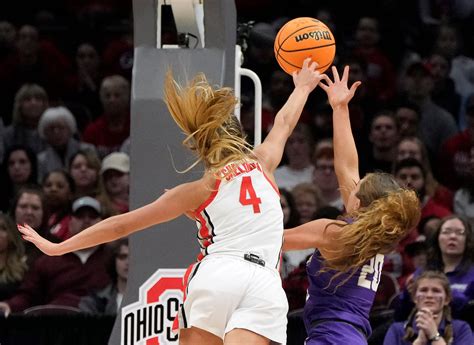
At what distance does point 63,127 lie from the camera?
11055mm

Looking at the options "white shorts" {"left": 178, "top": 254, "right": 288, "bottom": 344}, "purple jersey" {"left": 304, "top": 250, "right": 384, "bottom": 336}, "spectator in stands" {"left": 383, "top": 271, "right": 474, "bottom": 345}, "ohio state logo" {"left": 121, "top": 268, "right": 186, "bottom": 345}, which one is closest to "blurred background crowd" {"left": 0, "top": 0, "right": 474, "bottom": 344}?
"spectator in stands" {"left": 383, "top": 271, "right": 474, "bottom": 345}

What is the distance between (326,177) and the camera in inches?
407

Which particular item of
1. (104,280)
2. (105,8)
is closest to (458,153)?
(104,280)

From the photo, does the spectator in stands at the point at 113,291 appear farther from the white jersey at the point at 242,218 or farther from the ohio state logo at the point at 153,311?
the white jersey at the point at 242,218

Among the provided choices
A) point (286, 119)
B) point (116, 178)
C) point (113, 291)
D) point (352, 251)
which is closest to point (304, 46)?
point (286, 119)

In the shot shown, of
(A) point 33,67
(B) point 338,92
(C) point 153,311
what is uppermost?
(A) point 33,67

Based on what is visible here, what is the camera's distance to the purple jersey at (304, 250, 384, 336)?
585 centimetres

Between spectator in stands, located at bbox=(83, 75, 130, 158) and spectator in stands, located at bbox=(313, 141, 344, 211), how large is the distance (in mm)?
1907

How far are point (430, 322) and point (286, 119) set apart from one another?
6.98 ft

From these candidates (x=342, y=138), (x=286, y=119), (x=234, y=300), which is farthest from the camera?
(x=342, y=138)

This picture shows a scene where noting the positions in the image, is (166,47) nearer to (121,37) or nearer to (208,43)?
(208,43)

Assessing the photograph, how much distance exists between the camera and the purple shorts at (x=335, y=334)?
227 inches

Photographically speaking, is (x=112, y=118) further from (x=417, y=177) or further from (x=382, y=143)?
(x=417, y=177)

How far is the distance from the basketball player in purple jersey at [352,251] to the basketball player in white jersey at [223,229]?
28cm
